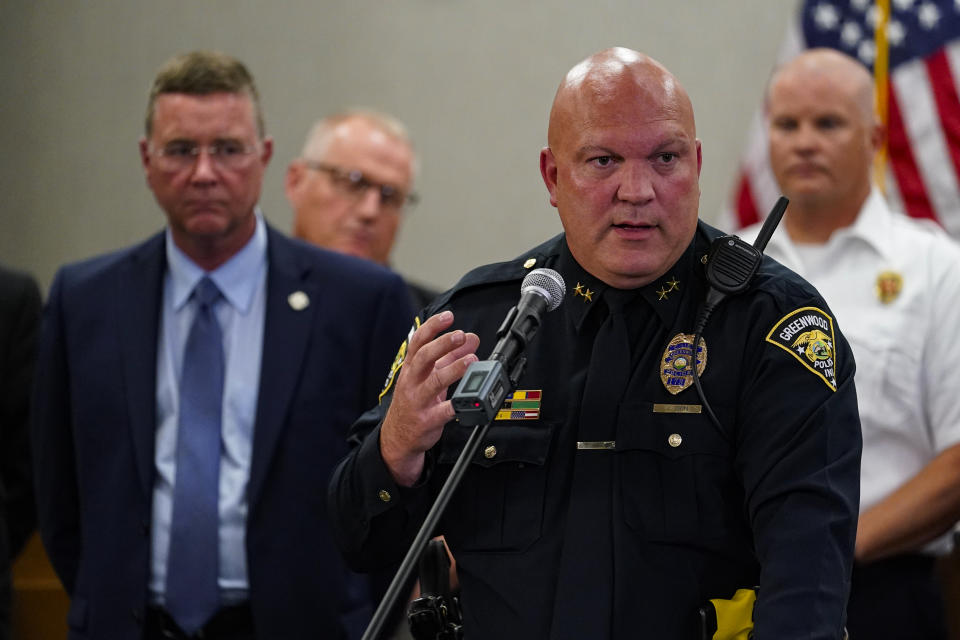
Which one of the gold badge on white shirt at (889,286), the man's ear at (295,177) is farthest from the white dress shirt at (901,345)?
the man's ear at (295,177)

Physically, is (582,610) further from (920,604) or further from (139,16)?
(139,16)

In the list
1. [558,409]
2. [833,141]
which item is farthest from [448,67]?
[558,409]

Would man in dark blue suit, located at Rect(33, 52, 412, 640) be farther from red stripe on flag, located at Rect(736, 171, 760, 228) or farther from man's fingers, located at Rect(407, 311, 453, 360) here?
red stripe on flag, located at Rect(736, 171, 760, 228)

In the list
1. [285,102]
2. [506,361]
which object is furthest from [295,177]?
[506,361]

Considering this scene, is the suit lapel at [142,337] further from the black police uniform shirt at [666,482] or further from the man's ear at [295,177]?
the man's ear at [295,177]

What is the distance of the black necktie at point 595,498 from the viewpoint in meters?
1.54

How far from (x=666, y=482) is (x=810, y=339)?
0.83 ft

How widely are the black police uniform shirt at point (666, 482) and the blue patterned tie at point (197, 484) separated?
2.33 feet

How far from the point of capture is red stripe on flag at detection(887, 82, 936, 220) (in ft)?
12.5

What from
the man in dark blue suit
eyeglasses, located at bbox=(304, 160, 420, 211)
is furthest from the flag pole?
the man in dark blue suit

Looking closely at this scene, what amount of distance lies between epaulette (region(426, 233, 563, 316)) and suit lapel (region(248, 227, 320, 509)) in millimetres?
674

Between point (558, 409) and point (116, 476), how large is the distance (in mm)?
1110

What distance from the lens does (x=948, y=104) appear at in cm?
379

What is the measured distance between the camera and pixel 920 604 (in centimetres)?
252
